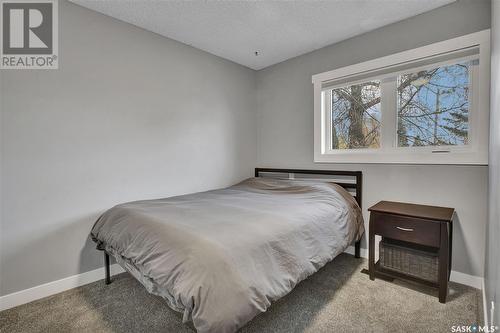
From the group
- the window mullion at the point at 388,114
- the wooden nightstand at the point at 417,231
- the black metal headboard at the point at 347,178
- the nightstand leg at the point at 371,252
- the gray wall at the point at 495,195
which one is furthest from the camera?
the black metal headboard at the point at 347,178

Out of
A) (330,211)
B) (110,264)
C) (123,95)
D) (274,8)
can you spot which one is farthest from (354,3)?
(110,264)

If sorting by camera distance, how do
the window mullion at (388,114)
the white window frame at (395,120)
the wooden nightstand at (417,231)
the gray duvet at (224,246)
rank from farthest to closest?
the window mullion at (388,114) → the white window frame at (395,120) → the wooden nightstand at (417,231) → the gray duvet at (224,246)

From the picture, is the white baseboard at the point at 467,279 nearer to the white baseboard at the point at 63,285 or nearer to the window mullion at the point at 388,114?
the white baseboard at the point at 63,285

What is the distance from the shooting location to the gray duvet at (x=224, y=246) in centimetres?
106

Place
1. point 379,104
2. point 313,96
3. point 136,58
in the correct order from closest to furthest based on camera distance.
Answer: point 136,58
point 379,104
point 313,96

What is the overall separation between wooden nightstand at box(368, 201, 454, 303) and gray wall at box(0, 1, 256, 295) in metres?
2.00

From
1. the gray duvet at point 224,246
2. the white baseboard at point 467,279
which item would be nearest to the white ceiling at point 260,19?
the gray duvet at point 224,246

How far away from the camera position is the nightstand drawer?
5.98 ft

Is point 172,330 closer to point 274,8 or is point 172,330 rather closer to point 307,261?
point 307,261

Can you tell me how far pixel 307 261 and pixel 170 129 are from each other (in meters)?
1.99

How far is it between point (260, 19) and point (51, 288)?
2994 mm

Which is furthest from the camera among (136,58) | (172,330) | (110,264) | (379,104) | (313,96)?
(313,96)

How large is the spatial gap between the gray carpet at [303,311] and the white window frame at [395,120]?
3.67ft

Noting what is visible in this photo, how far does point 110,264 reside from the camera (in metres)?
2.27
